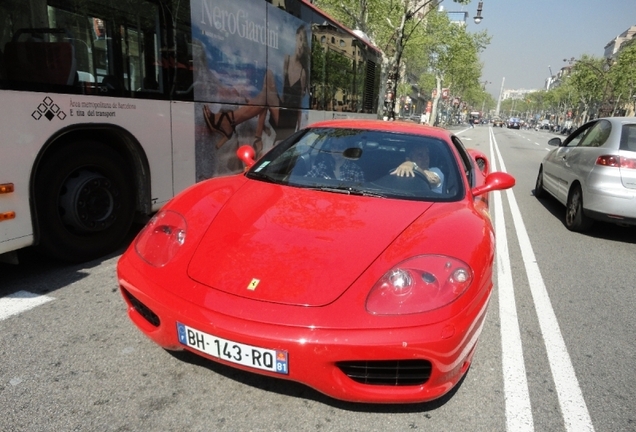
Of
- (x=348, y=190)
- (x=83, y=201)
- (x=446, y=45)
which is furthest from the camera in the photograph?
(x=446, y=45)

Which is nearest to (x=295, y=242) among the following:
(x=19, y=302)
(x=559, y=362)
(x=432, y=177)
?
(x=432, y=177)

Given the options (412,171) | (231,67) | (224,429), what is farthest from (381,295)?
(231,67)

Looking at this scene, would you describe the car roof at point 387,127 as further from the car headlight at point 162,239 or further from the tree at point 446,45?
the tree at point 446,45

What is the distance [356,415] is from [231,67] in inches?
180

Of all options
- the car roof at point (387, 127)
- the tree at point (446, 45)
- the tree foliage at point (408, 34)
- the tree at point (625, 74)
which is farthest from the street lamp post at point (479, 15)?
the car roof at point (387, 127)

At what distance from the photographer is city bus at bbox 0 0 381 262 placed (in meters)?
3.13

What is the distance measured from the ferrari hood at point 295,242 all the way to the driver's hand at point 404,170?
35cm

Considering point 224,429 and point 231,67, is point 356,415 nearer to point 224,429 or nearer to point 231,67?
point 224,429

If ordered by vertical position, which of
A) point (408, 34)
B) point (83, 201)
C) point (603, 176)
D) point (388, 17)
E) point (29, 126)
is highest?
point (388, 17)

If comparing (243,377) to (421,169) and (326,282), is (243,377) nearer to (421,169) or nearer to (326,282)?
(326,282)

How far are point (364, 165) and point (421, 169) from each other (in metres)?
0.40

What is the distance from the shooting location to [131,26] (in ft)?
12.9

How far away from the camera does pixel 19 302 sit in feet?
10.1

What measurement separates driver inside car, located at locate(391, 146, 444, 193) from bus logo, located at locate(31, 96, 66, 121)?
2613 millimetres
